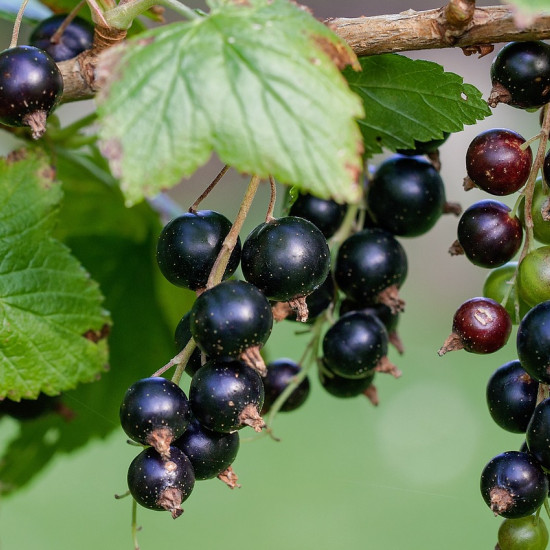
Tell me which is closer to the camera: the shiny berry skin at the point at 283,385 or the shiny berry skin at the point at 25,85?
the shiny berry skin at the point at 25,85

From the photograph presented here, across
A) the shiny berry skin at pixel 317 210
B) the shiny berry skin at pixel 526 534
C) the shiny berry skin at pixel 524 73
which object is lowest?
the shiny berry skin at pixel 526 534

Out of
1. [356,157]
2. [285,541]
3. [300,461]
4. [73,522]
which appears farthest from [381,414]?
[356,157]

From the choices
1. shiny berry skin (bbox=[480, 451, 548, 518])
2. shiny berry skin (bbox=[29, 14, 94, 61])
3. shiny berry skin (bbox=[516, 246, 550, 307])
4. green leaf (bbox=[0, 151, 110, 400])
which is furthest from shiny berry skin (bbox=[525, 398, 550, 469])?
shiny berry skin (bbox=[29, 14, 94, 61])

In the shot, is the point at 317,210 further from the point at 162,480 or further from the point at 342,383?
the point at 162,480

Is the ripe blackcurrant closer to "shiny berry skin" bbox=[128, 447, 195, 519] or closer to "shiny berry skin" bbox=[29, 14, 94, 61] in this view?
"shiny berry skin" bbox=[128, 447, 195, 519]

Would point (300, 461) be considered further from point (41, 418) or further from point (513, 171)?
point (513, 171)

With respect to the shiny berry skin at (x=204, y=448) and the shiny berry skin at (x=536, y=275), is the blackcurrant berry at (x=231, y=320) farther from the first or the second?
the shiny berry skin at (x=536, y=275)

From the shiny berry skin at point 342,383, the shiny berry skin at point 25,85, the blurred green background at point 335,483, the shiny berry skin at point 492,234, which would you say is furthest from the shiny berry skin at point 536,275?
the blurred green background at point 335,483
